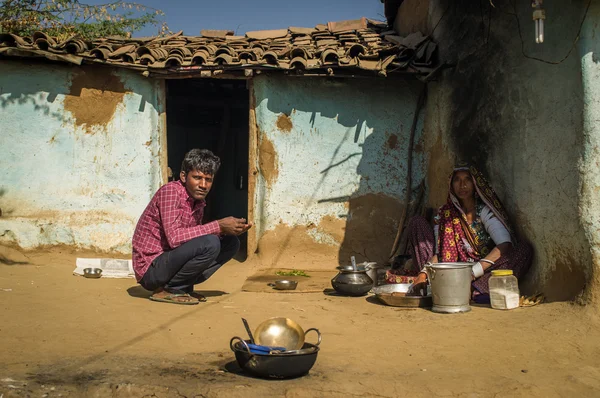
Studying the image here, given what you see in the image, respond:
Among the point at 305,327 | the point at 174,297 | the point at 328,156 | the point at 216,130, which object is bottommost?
the point at 305,327

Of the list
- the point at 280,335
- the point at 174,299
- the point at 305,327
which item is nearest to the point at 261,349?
the point at 280,335

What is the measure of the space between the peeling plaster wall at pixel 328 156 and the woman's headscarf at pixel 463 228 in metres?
1.80

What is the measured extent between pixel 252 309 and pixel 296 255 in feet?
8.06

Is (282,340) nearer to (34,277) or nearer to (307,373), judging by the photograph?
(307,373)

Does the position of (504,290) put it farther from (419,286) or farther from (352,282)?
(352,282)

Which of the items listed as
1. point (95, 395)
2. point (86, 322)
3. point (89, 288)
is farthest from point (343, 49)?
point (95, 395)

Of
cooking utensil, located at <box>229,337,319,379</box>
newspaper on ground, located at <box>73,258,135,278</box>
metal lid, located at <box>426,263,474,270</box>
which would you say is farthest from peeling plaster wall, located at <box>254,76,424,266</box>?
cooking utensil, located at <box>229,337,319,379</box>

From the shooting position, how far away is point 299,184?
25.0 feet

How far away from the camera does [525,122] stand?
5.41 metres

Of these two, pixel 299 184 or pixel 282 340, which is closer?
pixel 282 340

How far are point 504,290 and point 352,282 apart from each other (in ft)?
4.57

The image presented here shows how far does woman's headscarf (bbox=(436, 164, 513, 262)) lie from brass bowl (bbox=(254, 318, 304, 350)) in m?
2.58

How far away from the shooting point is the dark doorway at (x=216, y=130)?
10.7m

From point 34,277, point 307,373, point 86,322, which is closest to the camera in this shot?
point 307,373
